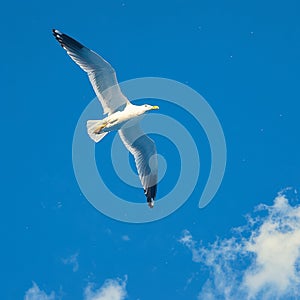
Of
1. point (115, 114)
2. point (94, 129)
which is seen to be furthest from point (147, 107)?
point (94, 129)

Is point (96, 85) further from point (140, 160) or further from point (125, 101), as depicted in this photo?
point (140, 160)

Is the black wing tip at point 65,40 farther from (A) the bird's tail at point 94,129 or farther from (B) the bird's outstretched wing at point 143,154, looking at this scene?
(B) the bird's outstretched wing at point 143,154

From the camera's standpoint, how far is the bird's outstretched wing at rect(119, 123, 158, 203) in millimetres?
22797

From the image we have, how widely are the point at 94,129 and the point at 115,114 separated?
68 centimetres

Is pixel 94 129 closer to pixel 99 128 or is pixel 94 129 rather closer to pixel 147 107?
pixel 99 128

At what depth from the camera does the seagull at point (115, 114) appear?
21141 millimetres

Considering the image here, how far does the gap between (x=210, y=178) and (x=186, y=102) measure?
2437 millimetres

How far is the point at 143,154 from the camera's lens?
909 inches

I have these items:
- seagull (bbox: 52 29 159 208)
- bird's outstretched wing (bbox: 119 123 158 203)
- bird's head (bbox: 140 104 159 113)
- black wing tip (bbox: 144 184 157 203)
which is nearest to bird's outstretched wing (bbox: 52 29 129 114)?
seagull (bbox: 52 29 159 208)

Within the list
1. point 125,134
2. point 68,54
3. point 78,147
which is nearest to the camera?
point 68,54

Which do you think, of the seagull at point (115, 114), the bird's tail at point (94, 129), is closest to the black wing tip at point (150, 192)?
the seagull at point (115, 114)

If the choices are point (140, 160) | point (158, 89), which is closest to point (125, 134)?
point (140, 160)

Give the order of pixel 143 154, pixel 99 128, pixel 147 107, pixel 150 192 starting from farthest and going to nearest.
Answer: pixel 150 192 < pixel 143 154 < pixel 147 107 < pixel 99 128

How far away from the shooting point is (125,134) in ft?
74.9
